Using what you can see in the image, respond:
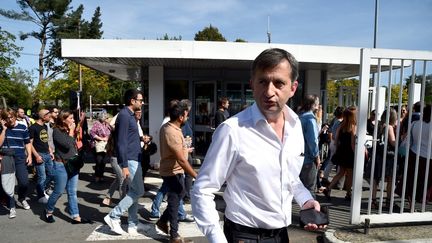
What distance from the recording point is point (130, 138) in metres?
4.83

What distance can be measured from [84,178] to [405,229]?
7.42 meters

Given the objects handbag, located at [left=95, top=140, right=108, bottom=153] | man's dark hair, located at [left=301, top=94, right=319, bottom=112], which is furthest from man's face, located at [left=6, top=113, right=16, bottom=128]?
man's dark hair, located at [left=301, top=94, right=319, bottom=112]

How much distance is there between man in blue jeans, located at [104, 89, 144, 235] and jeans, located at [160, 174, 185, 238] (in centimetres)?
49

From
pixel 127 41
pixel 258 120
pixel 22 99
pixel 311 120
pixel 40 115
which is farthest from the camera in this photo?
pixel 22 99

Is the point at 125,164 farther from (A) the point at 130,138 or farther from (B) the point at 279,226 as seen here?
(B) the point at 279,226

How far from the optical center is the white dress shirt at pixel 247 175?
164 centimetres

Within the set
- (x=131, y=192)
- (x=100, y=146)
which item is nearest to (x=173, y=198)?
(x=131, y=192)

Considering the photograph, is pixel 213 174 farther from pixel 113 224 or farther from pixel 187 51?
pixel 187 51

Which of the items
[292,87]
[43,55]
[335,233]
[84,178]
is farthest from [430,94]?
[43,55]

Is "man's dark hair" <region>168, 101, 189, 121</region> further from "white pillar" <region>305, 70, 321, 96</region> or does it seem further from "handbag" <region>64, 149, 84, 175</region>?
"white pillar" <region>305, 70, 321, 96</region>

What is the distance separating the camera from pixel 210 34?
46594 mm

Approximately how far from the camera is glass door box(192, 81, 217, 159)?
37.1 ft

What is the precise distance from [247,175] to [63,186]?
14.3ft

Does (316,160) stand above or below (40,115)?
below
